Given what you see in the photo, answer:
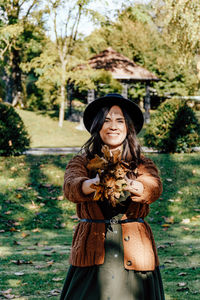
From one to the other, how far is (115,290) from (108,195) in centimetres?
64

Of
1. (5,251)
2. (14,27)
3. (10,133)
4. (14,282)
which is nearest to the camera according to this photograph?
(14,282)

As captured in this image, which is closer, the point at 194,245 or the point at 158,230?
the point at 194,245

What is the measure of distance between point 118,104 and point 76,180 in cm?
64

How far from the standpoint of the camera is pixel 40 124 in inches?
1034

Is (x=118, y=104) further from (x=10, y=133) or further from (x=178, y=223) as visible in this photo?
(x=10, y=133)

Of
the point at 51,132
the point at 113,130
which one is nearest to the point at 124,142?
the point at 113,130

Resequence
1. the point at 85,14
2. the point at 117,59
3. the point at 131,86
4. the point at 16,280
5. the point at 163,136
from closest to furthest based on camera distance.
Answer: the point at 16,280, the point at 163,136, the point at 85,14, the point at 117,59, the point at 131,86

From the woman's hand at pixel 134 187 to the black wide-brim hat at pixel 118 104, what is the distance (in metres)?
0.59

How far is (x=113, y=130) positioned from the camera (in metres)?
2.81

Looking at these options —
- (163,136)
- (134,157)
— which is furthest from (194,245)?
(163,136)

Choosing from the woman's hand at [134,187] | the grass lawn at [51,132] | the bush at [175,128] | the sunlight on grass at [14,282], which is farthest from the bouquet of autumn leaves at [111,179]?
the grass lawn at [51,132]

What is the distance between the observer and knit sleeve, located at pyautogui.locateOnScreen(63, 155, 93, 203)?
2520 millimetres

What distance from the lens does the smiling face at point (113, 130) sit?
2811mm

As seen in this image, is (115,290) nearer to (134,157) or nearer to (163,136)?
(134,157)
